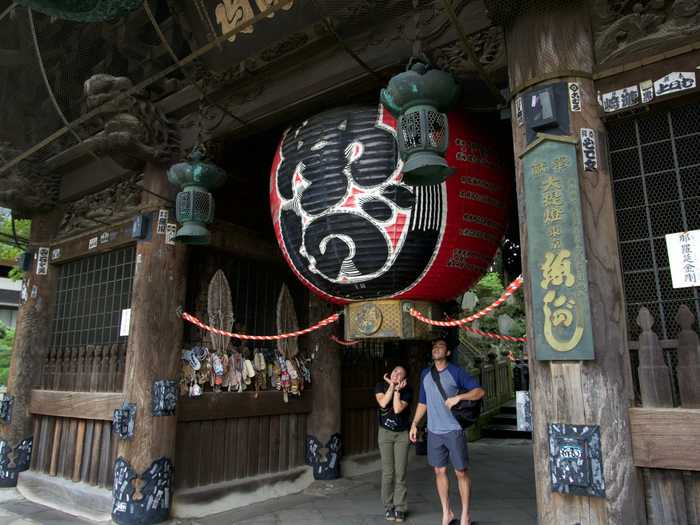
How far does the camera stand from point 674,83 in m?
3.17

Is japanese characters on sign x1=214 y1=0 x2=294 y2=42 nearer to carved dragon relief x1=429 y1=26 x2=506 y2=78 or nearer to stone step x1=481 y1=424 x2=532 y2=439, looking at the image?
carved dragon relief x1=429 y1=26 x2=506 y2=78

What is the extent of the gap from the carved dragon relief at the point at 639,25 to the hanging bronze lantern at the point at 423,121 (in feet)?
3.41

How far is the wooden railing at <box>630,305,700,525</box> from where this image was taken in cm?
284

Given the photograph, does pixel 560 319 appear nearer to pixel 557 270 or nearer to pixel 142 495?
pixel 557 270

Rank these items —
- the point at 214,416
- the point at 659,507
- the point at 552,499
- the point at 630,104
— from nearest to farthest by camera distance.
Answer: the point at 659,507 → the point at 552,499 → the point at 630,104 → the point at 214,416

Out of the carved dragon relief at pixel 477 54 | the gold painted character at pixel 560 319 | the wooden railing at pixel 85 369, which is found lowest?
the wooden railing at pixel 85 369

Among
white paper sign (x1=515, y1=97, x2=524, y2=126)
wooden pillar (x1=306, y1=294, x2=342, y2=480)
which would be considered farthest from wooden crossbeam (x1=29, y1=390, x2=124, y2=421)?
white paper sign (x1=515, y1=97, x2=524, y2=126)

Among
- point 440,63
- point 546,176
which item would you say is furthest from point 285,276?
point 546,176

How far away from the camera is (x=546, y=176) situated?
334cm

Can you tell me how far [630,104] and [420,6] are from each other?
207 cm

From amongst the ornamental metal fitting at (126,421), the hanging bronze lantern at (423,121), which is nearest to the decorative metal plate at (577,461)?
the hanging bronze lantern at (423,121)

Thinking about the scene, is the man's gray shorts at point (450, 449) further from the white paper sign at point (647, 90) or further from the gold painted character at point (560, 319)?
the white paper sign at point (647, 90)

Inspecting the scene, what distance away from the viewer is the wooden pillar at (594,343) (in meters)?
2.96

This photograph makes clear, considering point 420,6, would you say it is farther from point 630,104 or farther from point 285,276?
point 285,276
